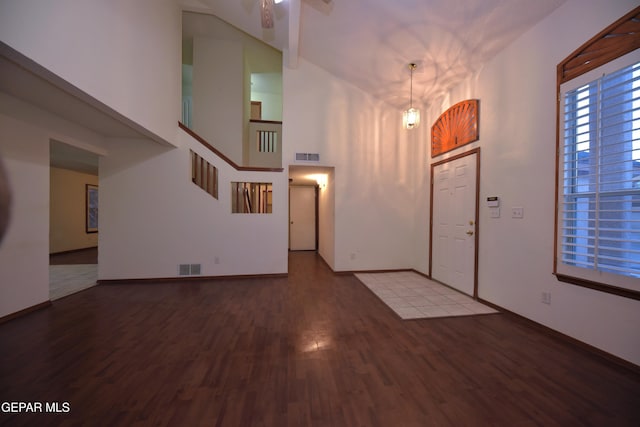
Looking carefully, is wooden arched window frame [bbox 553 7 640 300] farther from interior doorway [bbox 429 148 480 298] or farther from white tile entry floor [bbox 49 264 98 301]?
white tile entry floor [bbox 49 264 98 301]

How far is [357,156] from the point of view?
15.4 ft

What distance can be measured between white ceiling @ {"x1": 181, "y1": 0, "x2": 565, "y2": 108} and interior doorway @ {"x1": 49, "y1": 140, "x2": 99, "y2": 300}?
4.42 metres

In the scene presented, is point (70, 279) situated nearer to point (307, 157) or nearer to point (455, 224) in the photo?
point (307, 157)

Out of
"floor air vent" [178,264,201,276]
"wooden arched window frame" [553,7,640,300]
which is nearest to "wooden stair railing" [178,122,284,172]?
"floor air vent" [178,264,201,276]

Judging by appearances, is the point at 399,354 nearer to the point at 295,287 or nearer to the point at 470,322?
the point at 470,322

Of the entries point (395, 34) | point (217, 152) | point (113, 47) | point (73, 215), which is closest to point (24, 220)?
point (113, 47)

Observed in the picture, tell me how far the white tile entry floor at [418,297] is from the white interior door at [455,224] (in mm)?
234

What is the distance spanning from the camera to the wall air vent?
4.49 m

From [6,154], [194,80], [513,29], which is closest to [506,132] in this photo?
[513,29]

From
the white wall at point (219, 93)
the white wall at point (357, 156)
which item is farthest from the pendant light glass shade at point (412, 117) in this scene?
the white wall at point (219, 93)

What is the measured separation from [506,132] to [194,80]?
6257 mm

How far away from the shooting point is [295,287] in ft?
12.7

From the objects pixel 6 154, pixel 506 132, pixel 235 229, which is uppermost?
pixel 506 132

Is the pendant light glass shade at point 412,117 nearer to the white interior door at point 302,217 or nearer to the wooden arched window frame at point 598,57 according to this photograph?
the wooden arched window frame at point 598,57
